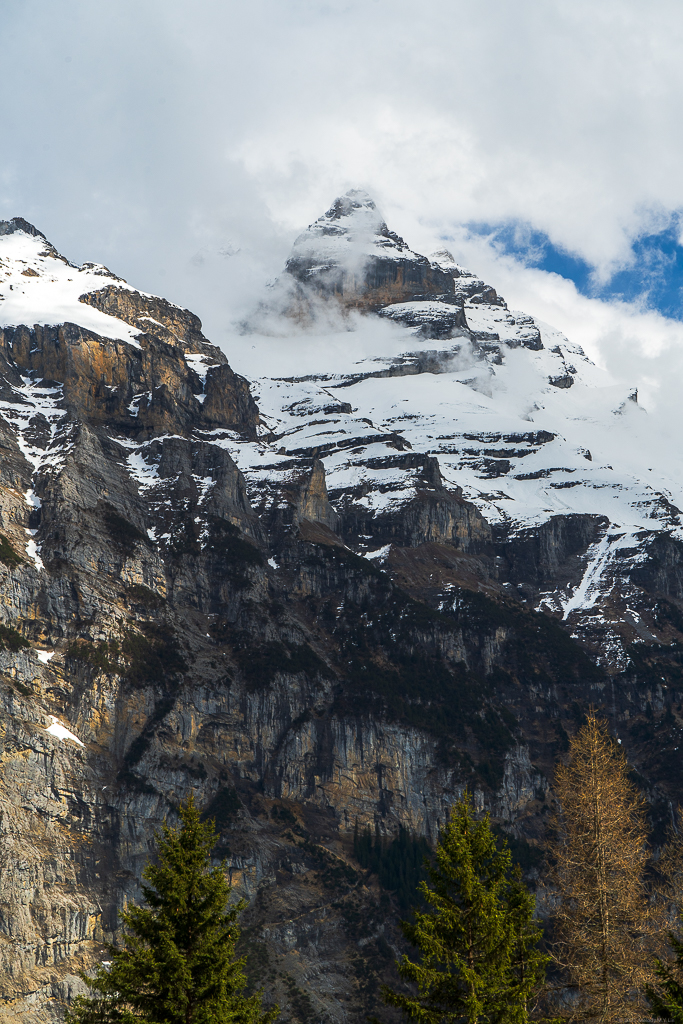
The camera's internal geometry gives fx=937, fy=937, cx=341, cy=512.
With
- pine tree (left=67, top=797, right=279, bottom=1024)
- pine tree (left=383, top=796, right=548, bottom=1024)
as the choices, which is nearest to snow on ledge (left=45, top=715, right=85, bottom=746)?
pine tree (left=67, top=797, right=279, bottom=1024)

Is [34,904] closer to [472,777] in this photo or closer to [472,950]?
[472,777]

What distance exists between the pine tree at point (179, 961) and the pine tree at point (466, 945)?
6.30 metres

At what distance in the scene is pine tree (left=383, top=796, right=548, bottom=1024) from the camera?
35.0 m

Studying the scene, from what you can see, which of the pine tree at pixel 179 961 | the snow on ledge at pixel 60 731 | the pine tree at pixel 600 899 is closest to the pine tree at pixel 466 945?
the pine tree at pixel 179 961

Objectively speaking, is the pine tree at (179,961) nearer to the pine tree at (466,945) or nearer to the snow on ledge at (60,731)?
the pine tree at (466,945)

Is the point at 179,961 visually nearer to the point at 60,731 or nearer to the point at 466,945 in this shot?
the point at 466,945

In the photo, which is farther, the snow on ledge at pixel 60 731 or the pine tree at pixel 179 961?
the snow on ledge at pixel 60 731

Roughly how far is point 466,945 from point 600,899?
10983 millimetres

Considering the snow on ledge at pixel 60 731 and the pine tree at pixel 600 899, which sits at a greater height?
the snow on ledge at pixel 60 731

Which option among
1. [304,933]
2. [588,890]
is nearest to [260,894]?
[304,933]

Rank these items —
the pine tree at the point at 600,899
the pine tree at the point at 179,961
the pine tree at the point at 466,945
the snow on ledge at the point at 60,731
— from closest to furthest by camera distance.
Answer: the pine tree at the point at 179,961
the pine tree at the point at 466,945
the pine tree at the point at 600,899
the snow on ledge at the point at 60,731

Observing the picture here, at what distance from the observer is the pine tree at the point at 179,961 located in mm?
33094

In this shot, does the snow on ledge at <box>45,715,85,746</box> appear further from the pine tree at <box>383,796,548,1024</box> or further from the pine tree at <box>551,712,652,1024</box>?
the pine tree at <box>383,796,548,1024</box>

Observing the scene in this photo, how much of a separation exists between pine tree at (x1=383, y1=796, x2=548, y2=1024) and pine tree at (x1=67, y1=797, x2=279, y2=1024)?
630 cm
